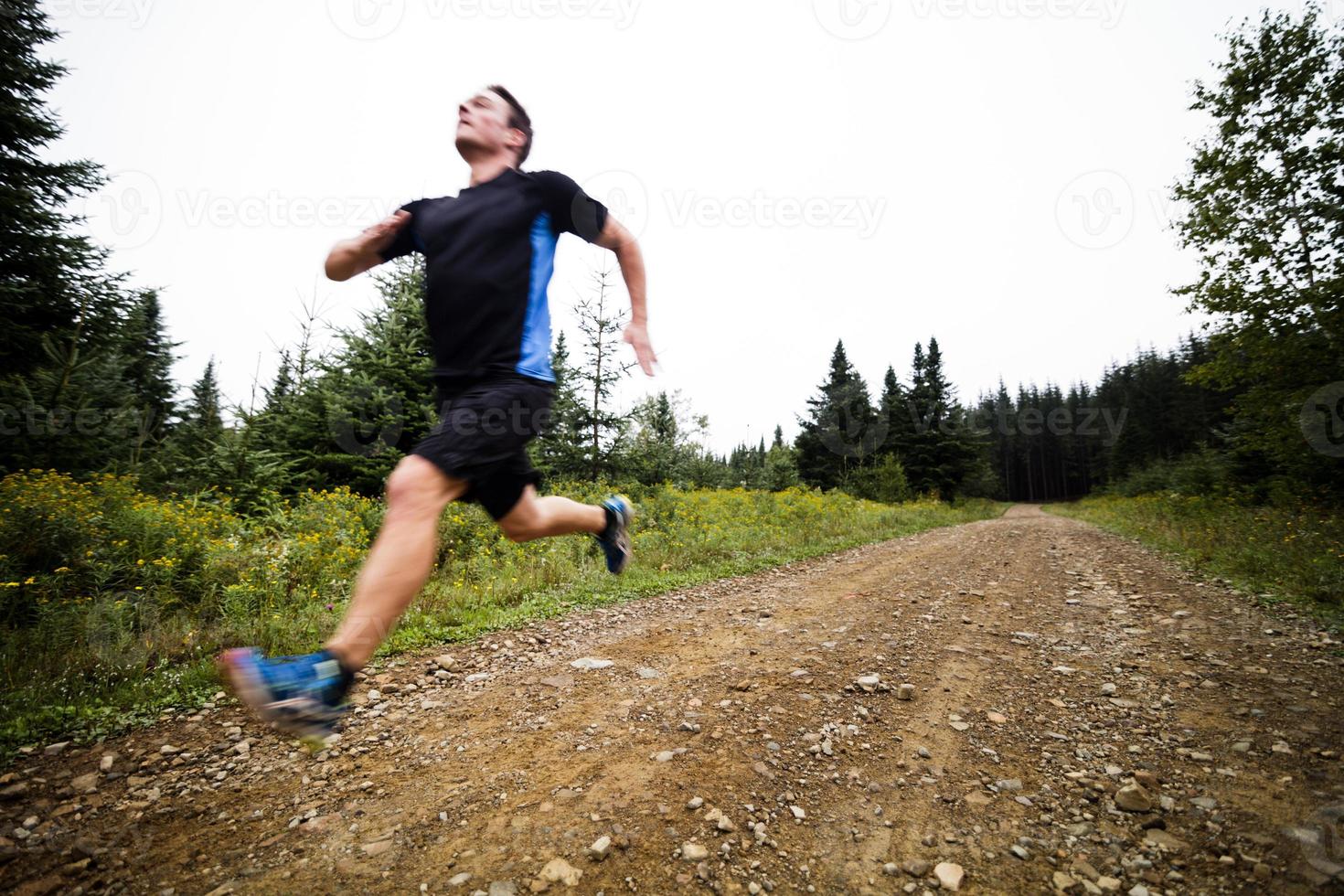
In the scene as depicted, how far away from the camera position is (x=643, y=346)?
217cm

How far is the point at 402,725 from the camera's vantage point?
2652 mm

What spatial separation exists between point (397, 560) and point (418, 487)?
233mm

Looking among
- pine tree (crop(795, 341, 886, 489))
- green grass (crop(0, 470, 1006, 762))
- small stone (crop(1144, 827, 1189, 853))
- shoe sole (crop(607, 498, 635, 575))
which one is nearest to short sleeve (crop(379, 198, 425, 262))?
shoe sole (crop(607, 498, 635, 575))

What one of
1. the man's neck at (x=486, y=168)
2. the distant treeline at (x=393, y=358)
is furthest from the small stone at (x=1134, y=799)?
the distant treeline at (x=393, y=358)

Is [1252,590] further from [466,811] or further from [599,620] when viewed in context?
[466,811]

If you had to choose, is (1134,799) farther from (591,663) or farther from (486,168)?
(486,168)

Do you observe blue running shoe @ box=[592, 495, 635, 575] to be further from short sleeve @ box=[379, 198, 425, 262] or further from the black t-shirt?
short sleeve @ box=[379, 198, 425, 262]

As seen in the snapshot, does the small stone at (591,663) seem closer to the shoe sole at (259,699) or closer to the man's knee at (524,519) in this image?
the man's knee at (524,519)

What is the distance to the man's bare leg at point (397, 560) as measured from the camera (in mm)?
1407

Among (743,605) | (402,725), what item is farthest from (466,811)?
(743,605)

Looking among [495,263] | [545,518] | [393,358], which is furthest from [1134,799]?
[393,358]

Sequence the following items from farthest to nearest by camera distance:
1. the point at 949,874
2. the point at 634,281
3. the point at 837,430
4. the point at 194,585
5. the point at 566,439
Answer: the point at 837,430
the point at 566,439
the point at 194,585
the point at 634,281
the point at 949,874

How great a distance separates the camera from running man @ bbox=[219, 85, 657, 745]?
1385mm

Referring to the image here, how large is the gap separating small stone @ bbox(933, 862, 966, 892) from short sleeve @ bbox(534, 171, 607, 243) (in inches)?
105
